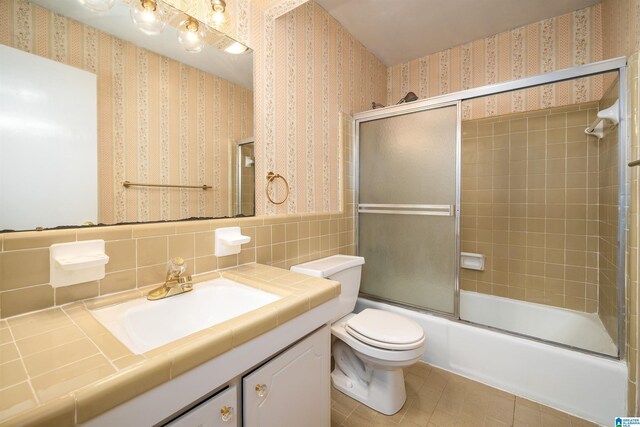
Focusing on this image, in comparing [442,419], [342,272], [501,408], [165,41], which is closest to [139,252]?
[165,41]

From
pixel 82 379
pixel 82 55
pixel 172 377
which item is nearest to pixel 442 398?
pixel 172 377

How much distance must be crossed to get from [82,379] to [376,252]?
1.91 m

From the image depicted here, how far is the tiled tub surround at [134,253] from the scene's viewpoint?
2.40ft

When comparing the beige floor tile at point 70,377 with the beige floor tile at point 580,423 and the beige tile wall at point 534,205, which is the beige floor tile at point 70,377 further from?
the beige tile wall at point 534,205

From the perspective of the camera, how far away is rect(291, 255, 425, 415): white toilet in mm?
1321

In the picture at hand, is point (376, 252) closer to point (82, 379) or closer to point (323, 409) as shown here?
point (323, 409)

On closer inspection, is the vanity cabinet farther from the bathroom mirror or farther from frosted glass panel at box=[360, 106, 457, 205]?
frosted glass panel at box=[360, 106, 457, 205]

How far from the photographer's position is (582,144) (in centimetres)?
198

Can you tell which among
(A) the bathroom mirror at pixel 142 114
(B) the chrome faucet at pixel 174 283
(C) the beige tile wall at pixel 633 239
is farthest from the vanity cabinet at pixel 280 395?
(C) the beige tile wall at pixel 633 239

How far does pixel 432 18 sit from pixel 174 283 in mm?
2462

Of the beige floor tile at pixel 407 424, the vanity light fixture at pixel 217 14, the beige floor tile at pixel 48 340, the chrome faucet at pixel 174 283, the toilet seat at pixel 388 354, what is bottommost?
the beige floor tile at pixel 407 424

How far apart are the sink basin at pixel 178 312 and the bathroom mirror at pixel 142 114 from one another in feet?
1.05

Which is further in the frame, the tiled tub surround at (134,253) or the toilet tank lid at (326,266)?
the toilet tank lid at (326,266)

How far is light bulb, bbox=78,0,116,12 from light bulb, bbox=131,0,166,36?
0.07 m
